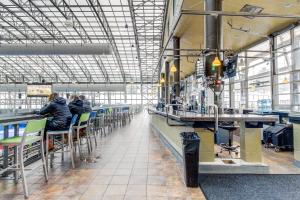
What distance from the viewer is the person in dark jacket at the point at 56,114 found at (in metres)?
4.11

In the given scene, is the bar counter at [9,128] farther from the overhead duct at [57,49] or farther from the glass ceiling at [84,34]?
the overhead duct at [57,49]

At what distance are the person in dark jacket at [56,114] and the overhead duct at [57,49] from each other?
1028 cm

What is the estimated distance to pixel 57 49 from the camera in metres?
14.6

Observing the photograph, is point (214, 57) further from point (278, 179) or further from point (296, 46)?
point (296, 46)

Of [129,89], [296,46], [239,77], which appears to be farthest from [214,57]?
[129,89]

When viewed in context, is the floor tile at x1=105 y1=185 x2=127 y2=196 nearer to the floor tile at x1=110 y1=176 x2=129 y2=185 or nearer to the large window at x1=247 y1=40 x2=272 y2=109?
the floor tile at x1=110 y1=176 x2=129 y2=185

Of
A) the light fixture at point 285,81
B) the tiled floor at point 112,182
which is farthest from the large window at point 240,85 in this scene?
the tiled floor at point 112,182

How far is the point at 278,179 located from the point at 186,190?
1512mm

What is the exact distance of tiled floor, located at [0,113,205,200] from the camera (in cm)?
301

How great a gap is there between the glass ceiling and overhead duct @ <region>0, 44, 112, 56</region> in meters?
1.71

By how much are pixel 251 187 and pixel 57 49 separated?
1371 centimetres

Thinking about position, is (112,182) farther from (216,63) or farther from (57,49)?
(57,49)

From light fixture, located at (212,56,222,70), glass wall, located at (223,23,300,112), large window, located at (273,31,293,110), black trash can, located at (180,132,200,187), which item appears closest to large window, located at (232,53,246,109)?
glass wall, located at (223,23,300,112)

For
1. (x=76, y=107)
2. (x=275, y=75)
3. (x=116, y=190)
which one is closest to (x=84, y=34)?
(x=275, y=75)
